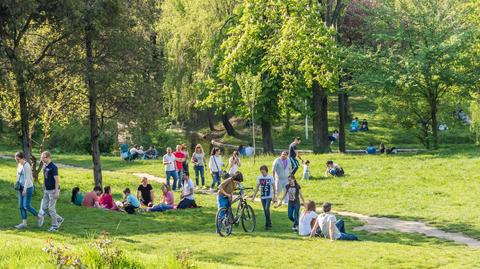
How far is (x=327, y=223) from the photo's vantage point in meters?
17.4

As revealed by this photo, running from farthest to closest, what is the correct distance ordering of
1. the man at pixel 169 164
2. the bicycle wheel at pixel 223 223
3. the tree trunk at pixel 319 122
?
the tree trunk at pixel 319 122, the man at pixel 169 164, the bicycle wheel at pixel 223 223

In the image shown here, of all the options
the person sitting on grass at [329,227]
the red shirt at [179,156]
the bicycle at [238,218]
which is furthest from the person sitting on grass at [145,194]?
the person sitting on grass at [329,227]

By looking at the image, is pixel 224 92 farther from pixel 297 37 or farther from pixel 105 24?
pixel 105 24

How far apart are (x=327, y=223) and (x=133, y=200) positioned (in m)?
6.65

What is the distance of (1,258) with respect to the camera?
402 inches

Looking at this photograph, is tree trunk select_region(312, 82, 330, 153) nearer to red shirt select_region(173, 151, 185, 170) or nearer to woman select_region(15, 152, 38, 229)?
red shirt select_region(173, 151, 185, 170)

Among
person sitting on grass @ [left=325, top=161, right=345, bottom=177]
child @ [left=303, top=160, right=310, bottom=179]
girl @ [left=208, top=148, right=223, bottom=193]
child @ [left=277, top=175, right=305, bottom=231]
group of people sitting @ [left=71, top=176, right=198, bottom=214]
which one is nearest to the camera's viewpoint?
child @ [left=277, top=175, right=305, bottom=231]

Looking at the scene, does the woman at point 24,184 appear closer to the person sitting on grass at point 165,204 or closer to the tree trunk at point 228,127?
the person sitting on grass at point 165,204

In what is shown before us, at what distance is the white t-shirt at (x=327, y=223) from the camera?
56.3 feet

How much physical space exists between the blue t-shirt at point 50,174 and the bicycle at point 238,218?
4101 mm

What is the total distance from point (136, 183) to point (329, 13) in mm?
14316

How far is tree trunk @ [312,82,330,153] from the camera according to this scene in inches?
1464

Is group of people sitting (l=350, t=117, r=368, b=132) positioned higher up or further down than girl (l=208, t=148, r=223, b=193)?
higher up

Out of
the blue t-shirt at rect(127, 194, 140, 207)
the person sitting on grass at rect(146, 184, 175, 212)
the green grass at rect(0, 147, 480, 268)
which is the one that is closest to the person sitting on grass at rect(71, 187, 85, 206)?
the green grass at rect(0, 147, 480, 268)
